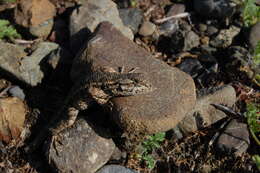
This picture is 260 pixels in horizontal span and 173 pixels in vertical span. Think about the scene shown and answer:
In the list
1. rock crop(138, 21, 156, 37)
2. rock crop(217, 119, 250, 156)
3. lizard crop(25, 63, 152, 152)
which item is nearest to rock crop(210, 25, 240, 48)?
rock crop(138, 21, 156, 37)

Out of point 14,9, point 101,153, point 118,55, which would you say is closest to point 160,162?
point 101,153

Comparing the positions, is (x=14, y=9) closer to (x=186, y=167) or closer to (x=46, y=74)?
(x=46, y=74)

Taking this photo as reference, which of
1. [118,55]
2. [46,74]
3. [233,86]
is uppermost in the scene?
[118,55]

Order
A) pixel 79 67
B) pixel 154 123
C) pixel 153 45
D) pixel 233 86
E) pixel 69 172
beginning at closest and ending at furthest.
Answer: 1. pixel 154 123
2. pixel 69 172
3. pixel 79 67
4. pixel 233 86
5. pixel 153 45

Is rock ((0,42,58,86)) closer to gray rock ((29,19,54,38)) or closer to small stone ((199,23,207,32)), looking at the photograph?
gray rock ((29,19,54,38))

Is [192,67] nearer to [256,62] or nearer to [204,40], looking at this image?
[204,40]

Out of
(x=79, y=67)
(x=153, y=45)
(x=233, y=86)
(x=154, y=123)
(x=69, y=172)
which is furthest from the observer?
(x=153, y=45)
